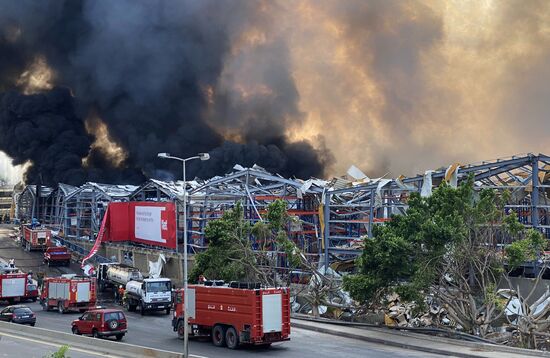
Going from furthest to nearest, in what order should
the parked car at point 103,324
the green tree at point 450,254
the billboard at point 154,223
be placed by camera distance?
1. the billboard at point 154,223
2. the parked car at point 103,324
3. the green tree at point 450,254

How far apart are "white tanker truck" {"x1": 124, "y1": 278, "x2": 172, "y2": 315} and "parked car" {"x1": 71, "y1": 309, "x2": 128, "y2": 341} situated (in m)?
9.47

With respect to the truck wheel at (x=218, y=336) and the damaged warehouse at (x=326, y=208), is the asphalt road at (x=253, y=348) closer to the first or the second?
the truck wheel at (x=218, y=336)

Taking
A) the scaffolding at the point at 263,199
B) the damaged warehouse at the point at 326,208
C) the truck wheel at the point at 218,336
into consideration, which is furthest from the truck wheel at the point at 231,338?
the scaffolding at the point at 263,199

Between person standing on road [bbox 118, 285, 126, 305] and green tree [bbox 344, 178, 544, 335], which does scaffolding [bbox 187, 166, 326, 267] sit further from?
green tree [bbox 344, 178, 544, 335]

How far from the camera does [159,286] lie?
42969 mm

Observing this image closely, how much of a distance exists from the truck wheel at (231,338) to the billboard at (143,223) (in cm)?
2847

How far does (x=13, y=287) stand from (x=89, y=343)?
2189 cm

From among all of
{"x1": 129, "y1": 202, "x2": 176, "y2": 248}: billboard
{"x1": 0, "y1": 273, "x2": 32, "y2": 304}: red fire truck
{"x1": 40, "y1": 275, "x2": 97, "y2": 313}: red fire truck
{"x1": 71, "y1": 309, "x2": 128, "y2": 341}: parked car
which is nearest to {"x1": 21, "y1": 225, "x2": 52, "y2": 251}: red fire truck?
{"x1": 129, "y1": 202, "x2": 176, "y2": 248}: billboard

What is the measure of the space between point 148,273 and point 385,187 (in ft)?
79.5

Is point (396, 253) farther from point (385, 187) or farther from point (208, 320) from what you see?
point (385, 187)

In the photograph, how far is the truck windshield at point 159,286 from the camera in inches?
1679

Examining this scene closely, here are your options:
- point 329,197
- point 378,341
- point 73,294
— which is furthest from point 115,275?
point 378,341

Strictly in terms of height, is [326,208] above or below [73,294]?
above

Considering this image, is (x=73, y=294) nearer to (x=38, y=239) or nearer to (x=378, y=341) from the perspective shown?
(x=378, y=341)
